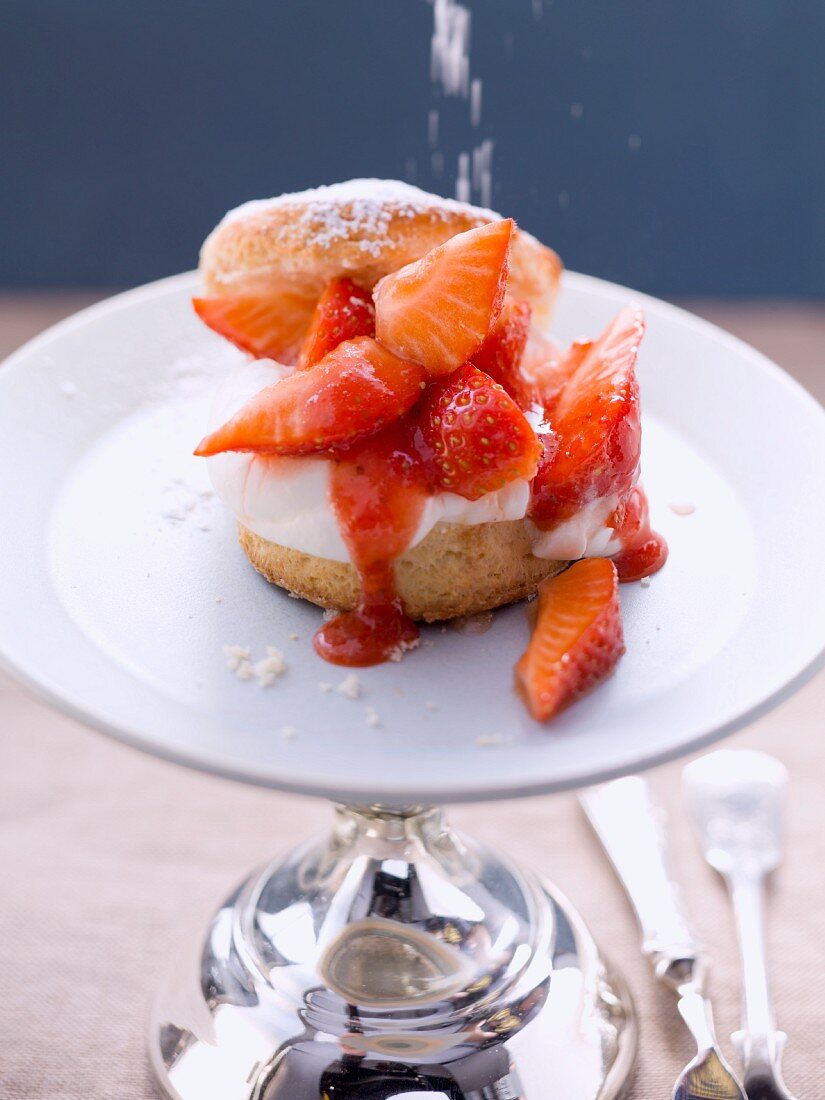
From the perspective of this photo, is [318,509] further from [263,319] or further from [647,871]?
[647,871]

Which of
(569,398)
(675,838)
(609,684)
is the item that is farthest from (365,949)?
(569,398)

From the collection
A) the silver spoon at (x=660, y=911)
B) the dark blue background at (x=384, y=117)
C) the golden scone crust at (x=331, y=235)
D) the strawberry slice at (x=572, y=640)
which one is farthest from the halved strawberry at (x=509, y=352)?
the dark blue background at (x=384, y=117)

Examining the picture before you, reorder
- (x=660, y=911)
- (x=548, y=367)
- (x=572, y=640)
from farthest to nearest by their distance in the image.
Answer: (x=660, y=911) < (x=548, y=367) < (x=572, y=640)

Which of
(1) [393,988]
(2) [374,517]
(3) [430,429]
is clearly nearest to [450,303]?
(3) [430,429]

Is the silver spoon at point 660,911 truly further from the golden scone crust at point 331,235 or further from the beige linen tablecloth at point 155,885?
the golden scone crust at point 331,235

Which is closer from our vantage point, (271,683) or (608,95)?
(271,683)

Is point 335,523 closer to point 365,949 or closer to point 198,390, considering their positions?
point 198,390

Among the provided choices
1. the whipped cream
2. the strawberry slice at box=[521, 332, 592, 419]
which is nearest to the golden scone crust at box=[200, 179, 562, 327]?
the strawberry slice at box=[521, 332, 592, 419]
